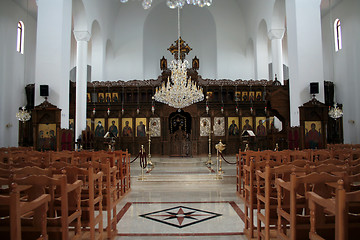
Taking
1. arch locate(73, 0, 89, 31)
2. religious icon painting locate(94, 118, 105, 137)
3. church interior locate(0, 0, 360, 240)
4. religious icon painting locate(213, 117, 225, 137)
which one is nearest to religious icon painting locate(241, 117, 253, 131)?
church interior locate(0, 0, 360, 240)

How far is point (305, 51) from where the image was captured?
1265cm

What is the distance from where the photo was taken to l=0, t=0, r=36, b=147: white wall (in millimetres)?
16312

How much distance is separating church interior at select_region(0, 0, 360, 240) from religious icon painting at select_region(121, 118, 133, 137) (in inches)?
2.4

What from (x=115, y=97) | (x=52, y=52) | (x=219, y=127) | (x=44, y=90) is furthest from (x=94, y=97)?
(x=219, y=127)

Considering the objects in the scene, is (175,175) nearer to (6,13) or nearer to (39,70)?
(39,70)

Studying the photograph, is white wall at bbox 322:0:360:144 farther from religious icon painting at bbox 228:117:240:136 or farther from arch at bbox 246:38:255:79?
religious icon painting at bbox 228:117:240:136

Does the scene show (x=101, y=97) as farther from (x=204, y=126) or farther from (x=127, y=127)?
(x=204, y=126)

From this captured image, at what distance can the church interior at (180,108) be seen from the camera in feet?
15.2

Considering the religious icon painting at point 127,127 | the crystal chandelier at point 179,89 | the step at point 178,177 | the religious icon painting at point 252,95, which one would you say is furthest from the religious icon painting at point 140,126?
the step at point 178,177

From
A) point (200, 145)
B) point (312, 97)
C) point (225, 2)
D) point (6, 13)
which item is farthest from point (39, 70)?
point (225, 2)

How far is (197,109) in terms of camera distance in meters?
17.4

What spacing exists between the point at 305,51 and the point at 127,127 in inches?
413

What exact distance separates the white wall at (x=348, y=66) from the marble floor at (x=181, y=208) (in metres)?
10.8

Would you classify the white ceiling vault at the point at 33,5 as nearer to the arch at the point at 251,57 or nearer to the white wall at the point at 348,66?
the white wall at the point at 348,66
